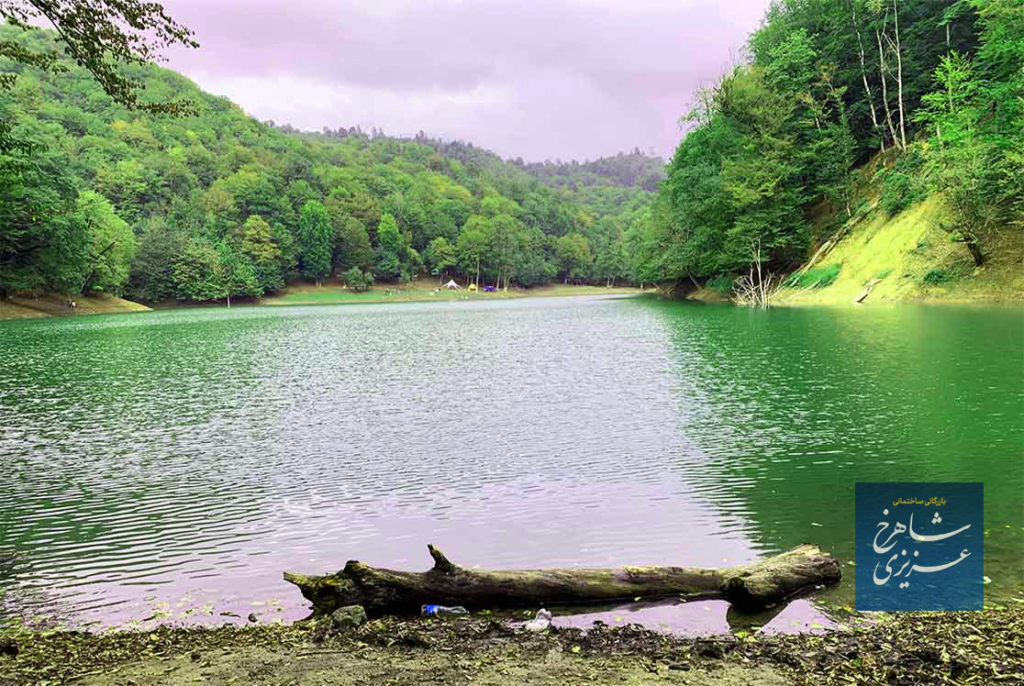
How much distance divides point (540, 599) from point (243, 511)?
525 cm

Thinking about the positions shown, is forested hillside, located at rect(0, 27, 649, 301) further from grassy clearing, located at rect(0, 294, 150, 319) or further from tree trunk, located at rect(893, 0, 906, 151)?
tree trunk, located at rect(893, 0, 906, 151)

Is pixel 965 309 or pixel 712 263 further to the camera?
pixel 712 263

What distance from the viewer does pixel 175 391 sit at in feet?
68.1

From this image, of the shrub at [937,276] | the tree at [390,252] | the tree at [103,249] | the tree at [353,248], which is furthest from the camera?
the tree at [390,252]

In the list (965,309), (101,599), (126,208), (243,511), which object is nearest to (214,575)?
(101,599)

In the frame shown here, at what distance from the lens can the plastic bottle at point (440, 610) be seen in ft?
21.0

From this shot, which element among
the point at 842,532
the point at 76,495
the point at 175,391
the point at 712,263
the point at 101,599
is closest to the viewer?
the point at 101,599

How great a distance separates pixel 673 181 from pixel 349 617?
72967 millimetres

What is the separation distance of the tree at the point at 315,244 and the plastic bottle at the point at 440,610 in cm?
12487

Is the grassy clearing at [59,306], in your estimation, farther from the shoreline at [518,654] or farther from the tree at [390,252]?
the shoreline at [518,654]

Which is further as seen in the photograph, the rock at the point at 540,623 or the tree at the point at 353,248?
Result: the tree at the point at 353,248

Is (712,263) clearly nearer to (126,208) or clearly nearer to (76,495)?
(76,495)

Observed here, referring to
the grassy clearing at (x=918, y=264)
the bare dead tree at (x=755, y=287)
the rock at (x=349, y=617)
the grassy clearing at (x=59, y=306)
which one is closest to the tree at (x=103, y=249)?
the grassy clearing at (x=59, y=306)

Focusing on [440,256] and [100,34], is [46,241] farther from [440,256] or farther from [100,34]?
[440,256]
